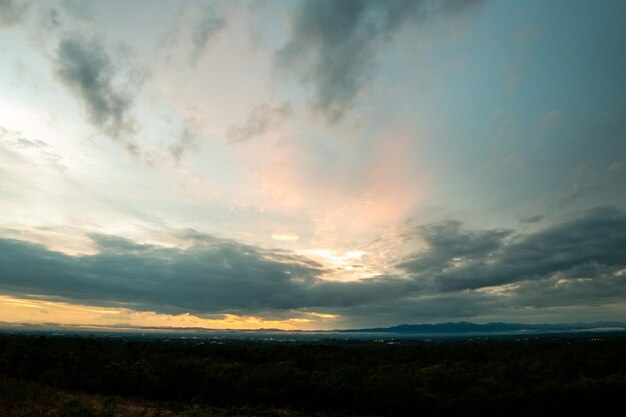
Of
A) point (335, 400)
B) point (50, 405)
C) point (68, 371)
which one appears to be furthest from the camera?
point (68, 371)

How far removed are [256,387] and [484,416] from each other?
87.7ft

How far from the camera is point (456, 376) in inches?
1940

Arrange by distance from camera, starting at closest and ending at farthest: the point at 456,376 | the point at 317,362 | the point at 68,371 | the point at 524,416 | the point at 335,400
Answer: the point at 524,416 < the point at 335,400 < the point at 456,376 < the point at 68,371 < the point at 317,362

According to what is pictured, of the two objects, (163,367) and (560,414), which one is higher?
(163,367)

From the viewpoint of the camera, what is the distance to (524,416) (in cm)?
3978

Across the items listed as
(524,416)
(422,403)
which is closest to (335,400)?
(422,403)

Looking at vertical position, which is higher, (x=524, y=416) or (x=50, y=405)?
(x=50, y=405)

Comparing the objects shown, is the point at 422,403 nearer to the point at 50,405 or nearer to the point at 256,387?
the point at 256,387

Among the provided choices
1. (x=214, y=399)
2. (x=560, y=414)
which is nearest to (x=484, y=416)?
(x=560, y=414)

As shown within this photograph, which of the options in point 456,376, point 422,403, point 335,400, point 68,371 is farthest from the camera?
point 68,371

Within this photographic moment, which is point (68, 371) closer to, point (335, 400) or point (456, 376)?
point (335, 400)

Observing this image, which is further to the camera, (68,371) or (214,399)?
(68,371)

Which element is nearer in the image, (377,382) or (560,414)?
(560,414)

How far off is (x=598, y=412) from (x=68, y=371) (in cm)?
6777
